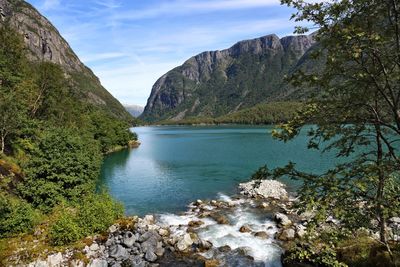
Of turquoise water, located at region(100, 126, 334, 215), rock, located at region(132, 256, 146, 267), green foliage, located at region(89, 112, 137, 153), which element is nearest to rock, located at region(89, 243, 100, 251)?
rock, located at region(132, 256, 146, 267)

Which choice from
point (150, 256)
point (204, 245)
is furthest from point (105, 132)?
point (150, 256)

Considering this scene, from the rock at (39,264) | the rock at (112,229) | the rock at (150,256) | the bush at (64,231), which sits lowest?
the rock at (150,256)

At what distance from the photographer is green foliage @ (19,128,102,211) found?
94.1 ft

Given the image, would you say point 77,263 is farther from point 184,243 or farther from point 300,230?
point 300,230

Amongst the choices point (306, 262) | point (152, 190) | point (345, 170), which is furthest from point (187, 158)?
point (345, 170)

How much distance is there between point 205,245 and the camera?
2594 cm

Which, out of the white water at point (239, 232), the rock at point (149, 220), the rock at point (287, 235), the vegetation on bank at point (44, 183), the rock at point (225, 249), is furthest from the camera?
the rock at point (149, 220)

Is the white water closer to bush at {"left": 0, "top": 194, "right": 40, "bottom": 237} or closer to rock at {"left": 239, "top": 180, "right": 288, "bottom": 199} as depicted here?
rock at {"left": 239, "top": 180, "right": 288, "bottom": 199}

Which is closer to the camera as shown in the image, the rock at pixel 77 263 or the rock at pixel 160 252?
the rock at pixel 77 263

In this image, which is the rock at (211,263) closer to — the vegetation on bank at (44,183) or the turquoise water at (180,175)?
the vegetation on bank at (44,183)

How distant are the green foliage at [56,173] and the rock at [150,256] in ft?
34.5

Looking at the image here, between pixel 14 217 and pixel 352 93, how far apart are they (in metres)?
25.8

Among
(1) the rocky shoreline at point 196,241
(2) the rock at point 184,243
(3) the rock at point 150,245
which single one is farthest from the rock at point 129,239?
(2) the rock at point 184,243

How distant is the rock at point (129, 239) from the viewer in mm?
24400
